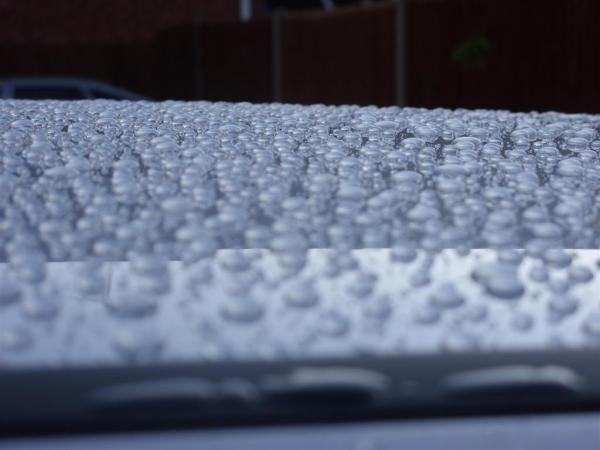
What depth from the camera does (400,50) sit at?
10742mm

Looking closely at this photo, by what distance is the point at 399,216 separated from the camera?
0.77m

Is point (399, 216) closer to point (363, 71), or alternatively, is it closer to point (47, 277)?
point (47, 277)

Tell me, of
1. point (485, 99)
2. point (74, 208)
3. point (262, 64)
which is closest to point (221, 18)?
point (262, 64)

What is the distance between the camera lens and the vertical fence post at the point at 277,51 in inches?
504

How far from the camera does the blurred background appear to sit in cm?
877

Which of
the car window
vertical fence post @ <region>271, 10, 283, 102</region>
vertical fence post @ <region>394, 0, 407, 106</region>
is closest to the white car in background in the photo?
the car window

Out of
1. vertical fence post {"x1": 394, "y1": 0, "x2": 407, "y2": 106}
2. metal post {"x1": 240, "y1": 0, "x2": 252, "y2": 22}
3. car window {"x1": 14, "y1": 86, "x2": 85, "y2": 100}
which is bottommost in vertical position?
car window {"x1": 14, "y1": 86, "x2": 85, "y2": 100}

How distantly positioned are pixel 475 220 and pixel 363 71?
431 inches

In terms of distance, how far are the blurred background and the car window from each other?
0.02 metres

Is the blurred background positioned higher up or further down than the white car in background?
higher up

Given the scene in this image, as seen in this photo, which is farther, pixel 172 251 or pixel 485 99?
pixel 485 99

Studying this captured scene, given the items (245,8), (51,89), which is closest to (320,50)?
(51,89)

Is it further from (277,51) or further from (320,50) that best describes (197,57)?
(320,50)

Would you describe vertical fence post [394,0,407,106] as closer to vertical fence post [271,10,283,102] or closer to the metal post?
vertical fence post [271,10,283,102]
